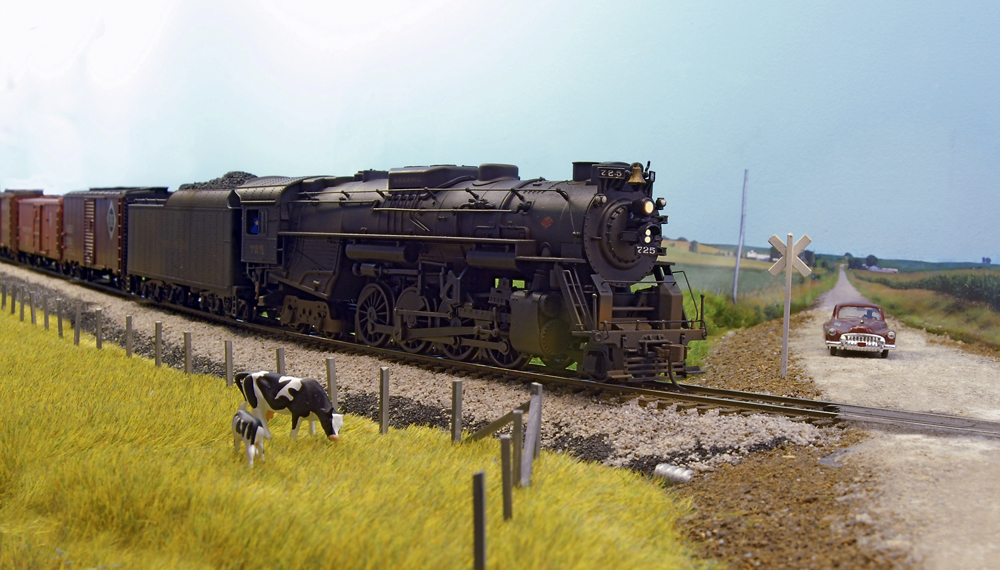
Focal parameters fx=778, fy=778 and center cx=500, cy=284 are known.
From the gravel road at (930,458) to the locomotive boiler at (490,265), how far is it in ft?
10.2

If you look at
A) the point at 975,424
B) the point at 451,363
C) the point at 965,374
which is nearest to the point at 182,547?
the point at 451,363

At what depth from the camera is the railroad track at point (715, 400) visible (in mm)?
9656

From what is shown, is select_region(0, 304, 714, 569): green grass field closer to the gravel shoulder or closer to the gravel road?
the gravel shoulder

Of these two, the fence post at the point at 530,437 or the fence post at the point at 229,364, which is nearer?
the fence post at the point at 530,437

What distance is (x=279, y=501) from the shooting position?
634cm

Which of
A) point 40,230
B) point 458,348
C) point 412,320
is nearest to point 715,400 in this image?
point 458,348

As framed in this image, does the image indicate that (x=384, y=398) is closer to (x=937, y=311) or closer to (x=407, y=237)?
(x=407, y=237)

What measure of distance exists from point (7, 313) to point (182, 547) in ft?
58.6

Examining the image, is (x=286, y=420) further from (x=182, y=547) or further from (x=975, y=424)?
(x=975, y=424)

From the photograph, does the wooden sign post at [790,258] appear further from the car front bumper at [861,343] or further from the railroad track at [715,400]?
the car front bumper at [861,343]

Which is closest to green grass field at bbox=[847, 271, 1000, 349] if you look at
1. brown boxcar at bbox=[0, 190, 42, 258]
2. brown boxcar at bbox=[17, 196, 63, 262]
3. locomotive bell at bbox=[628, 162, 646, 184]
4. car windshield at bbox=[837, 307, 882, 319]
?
car windshield at bbox=[837, 307, 882, 319]

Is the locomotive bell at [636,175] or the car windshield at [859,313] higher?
the locomotive bell at [636,175]

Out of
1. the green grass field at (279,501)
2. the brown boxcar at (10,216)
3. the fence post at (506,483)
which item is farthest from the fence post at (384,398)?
the brown boxcar at (10,216)

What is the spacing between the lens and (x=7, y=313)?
20.2 meters
